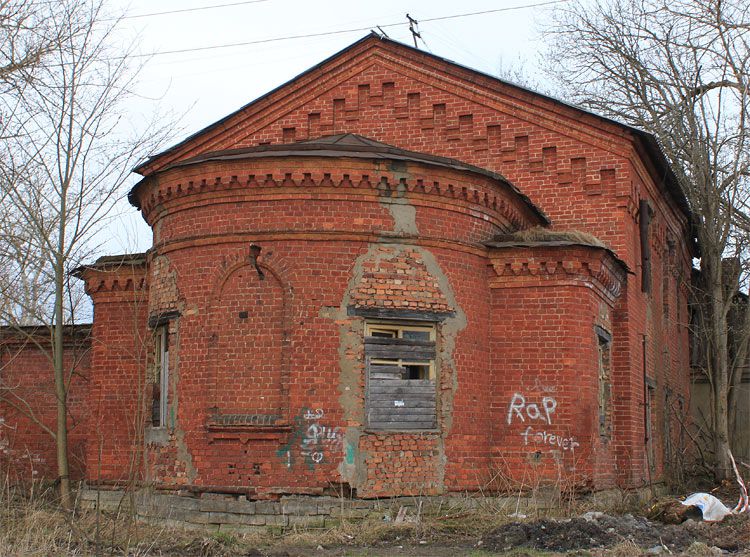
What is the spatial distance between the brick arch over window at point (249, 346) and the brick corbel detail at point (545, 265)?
3.28 metres

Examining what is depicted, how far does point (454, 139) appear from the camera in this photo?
647 inches

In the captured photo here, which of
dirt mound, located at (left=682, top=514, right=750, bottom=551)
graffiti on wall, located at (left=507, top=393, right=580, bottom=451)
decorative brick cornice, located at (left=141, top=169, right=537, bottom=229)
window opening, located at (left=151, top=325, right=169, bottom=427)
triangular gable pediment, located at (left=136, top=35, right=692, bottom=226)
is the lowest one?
dirt mound, located at (left=682, top=514, right=750, bottom=551)

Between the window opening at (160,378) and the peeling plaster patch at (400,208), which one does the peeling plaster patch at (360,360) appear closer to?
the peeling plaster patch at (400,208)

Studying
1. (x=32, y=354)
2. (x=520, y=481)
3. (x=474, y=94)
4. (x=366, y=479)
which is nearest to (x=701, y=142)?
(x=474, y=94)

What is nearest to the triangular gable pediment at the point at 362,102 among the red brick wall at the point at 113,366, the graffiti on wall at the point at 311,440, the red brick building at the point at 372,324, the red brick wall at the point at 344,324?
the red brick building at the point at 372,324

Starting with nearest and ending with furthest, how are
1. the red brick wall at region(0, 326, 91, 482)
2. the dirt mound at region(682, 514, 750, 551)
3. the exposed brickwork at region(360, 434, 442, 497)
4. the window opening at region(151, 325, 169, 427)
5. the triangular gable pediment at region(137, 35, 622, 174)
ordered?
the dirt mound at region(682, 514, 750, 551) → the exposed brickwork at region(360, 434, 442, 497) → the window opening at region(151, 325, 169, 427) → the triangular gable pediment at region(137, 35, 622, 174) → the red brick wall at region(0, 326, 91, 482)

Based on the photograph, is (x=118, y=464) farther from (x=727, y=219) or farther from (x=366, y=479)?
(x=727, y=219)

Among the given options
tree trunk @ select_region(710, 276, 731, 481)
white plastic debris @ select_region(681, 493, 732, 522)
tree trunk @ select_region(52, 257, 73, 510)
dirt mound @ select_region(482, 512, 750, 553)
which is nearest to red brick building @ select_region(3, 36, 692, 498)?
tree trunk @ select_region(52, 257, 73, 510)

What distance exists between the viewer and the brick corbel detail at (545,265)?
1349 cm

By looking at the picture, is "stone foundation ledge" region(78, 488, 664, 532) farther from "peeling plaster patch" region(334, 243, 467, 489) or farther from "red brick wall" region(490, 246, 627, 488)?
"red brick wall" region(490, 246, 627, 488)

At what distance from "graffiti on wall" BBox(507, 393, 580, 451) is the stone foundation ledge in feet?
2.49

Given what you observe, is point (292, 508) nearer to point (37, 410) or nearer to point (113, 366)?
point (113, 366)

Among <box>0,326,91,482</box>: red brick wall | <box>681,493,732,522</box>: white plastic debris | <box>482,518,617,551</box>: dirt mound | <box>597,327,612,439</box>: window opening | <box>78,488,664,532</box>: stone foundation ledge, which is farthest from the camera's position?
<box>0,326,91,482</box>: red brick wall

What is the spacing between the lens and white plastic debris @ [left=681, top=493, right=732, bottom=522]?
12.7m
